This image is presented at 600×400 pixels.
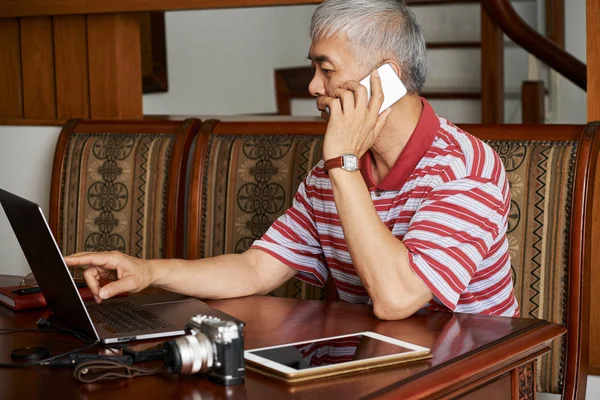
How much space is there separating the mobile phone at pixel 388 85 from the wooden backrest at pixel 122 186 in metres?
1.12

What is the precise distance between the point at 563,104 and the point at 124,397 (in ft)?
13.2

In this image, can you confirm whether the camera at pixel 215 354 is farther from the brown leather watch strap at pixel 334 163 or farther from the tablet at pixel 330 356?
the brown leather watch strap at pixel 334 163

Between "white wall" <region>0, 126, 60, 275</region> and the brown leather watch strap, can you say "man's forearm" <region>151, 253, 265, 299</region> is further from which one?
"white wall" <region>0, 126, 60, 275</region>

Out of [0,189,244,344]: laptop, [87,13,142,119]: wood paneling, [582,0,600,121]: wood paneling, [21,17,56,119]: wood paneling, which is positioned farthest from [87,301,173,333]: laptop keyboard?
[21,17,56,119]: wood paneling

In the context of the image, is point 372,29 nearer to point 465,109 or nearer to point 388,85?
point 388,85

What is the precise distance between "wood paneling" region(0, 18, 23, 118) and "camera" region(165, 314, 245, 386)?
2.50 meters

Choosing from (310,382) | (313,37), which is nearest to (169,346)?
(310,382)

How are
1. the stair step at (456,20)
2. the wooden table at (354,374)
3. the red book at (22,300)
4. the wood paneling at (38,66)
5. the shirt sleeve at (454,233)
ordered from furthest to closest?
the stair step at (456,20)
the wood paneling at (38,66)
the red book at (22,300)
the shirt sleeve at (454,233)
the wooden table at (354,374)

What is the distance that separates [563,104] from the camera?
195 inches

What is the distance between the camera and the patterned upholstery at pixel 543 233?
2.44 m

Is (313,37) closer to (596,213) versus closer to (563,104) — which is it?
(596,213)

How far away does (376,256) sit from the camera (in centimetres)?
184

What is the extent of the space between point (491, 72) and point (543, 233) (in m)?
2.20

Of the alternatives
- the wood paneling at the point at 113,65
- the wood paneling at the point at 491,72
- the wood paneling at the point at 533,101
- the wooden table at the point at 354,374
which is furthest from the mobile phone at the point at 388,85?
the wood paneling at the point at 533,101
